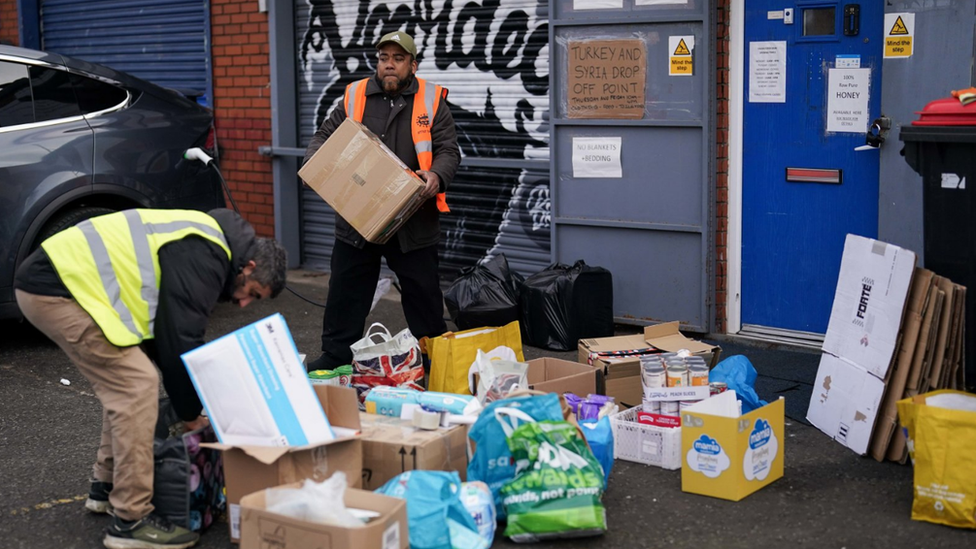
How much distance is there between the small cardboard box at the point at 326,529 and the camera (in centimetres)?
341

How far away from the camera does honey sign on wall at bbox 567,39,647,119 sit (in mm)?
6668

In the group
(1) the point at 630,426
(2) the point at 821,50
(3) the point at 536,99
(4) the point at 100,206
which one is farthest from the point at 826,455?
(4) the point at 100,206

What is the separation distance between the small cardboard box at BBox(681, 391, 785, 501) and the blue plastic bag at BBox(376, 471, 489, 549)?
100 cm

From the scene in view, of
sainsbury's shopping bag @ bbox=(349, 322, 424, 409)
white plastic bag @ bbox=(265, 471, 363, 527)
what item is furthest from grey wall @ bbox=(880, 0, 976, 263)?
white plastic bag @ bbox=(265, 471, 363, 527)

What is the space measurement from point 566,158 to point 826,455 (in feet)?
9.30

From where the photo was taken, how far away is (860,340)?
4.89 m

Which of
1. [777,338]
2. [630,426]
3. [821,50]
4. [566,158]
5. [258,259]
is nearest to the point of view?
[258,259]

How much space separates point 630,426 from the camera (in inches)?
189

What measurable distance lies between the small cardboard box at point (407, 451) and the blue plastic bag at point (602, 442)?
48cm

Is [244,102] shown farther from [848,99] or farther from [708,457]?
[708,457]

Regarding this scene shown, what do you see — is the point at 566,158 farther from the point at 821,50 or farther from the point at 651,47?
the point at 821,50

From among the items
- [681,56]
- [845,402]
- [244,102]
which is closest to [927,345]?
[845,402]

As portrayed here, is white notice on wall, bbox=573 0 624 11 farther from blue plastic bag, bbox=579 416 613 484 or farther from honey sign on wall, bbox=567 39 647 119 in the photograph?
blue plastic bag, bbox=579 416 613 484

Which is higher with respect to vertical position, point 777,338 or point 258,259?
point 258,259
